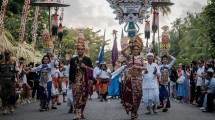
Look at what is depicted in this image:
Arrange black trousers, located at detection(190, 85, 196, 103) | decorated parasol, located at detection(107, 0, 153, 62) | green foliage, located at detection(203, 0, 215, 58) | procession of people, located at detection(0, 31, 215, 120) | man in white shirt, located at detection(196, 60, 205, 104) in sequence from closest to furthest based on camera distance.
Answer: procession of people, located at detection(0, 31, 215, 120)
decorated parasol, located at detection(107, 0, 153, 62)
man in white shirt, located at detection(196, 60, 205, 104)
green foliage, located at detection(203, 0, 215, 58)
black trousers, located at detection(190, 85, 196, 103)

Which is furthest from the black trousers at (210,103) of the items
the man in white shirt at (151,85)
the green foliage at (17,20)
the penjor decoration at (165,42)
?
the green foliage at (17,20)

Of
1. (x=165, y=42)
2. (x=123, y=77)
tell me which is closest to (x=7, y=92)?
(x=123, y=77)

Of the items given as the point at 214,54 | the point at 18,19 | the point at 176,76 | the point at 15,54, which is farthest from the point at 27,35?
the point at 214,54

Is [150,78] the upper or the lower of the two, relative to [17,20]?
lower

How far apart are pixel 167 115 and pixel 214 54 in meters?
8.35

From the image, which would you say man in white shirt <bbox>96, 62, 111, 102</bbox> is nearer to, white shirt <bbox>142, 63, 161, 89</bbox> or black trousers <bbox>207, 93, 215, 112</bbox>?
black trousers <bbox>207, 93, 215, 112</bbox>

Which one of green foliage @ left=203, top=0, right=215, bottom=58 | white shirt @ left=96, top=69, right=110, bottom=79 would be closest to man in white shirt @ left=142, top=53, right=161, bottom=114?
green foliage @ left=203, top=0, right=215, bottom=58

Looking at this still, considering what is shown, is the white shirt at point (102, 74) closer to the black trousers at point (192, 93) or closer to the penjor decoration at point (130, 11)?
the black trousers at point (192, 93)

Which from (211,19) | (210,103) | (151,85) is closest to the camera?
(151,85)

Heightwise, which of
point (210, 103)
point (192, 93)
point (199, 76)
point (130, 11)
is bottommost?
point (210, 103)

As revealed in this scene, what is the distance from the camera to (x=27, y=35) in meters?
32.2

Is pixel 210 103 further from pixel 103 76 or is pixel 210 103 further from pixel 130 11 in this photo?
pixel 103 76

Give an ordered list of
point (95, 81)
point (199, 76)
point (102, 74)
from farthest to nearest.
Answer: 1. point (102, 74)
2. point (199, 76)
3. point (95, 81)

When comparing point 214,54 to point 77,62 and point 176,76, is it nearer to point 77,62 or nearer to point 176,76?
point 176,76
